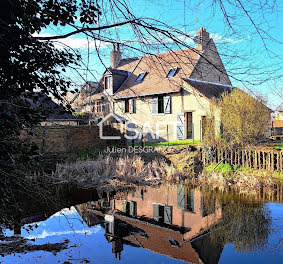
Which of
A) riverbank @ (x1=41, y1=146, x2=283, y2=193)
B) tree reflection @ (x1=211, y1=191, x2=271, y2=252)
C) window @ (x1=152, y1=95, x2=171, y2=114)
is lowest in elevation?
tree reflection @ (x1=211, y1=191, x2=271, y2=252)

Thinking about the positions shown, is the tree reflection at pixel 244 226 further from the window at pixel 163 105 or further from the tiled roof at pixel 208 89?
the window at pixel 163 105

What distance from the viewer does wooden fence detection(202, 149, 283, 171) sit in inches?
418

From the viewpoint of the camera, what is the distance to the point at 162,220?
685 cm

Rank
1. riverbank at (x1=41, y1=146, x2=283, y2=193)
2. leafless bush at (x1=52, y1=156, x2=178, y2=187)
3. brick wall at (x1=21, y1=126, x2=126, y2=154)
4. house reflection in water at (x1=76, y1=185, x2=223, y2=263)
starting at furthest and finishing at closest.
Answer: brick wall at (x1=21, y1=126, x2=126, y2=154), leafless bush at (x1=52, y1=156, x2=178, y2=187), riverbank at (x1=41, y1=146, x2=283, y2=193), house reflection in water at (x1=76, y1=185, x2=223, y2=263)

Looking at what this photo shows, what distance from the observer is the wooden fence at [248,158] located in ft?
34.9

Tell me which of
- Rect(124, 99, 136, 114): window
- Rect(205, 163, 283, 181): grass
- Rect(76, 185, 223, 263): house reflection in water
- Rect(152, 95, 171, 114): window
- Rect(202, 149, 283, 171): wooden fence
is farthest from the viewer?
Rect(124, 99, 136, 114): window

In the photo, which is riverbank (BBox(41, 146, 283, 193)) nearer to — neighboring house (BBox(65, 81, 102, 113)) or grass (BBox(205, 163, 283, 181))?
grass (BBox(205, 163, 283, 181))

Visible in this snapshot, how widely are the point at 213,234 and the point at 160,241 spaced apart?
1132mm

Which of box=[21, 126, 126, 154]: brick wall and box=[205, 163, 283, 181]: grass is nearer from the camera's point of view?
box=[205, 163, 283, 181]: grass

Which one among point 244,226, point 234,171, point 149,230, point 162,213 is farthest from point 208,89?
point 149,230

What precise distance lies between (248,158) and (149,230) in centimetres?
683

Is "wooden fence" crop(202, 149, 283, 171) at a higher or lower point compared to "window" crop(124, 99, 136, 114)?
lower

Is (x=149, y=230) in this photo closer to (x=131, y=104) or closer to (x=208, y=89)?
(x=208, y=89)

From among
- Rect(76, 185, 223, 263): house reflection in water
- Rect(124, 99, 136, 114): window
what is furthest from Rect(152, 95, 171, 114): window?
Rect(76, 185, 223, 263): house reflection in water
